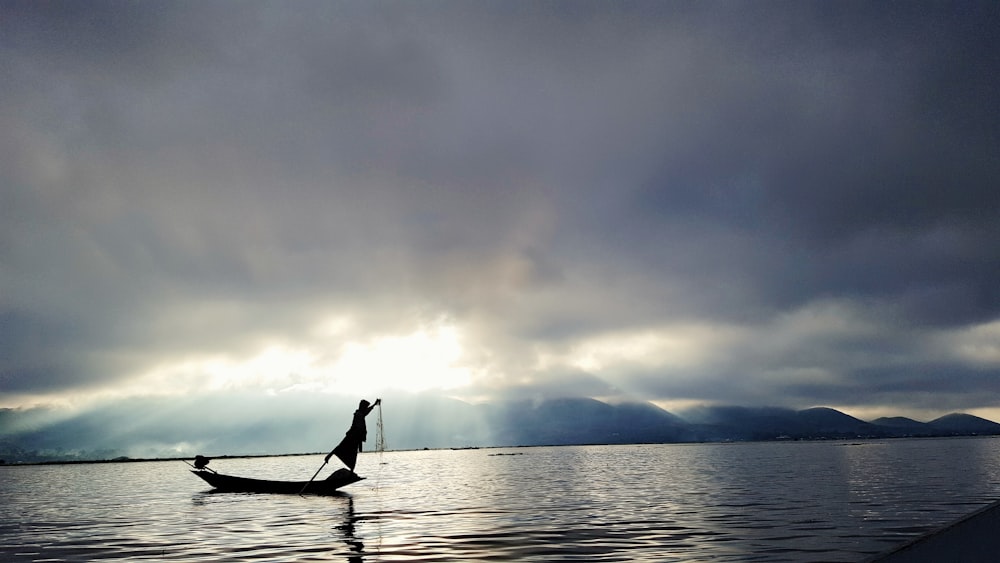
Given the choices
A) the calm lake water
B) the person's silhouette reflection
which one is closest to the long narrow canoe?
the calm lake water

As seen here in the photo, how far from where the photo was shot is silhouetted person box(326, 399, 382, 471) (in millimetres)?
52562

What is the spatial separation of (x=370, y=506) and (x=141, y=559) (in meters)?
22.6

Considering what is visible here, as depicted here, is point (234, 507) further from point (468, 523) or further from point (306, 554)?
point (306, 554)

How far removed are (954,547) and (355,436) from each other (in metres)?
47.5

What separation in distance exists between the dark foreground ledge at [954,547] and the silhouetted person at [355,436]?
43840mm

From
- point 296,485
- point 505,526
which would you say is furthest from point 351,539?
point 296,485

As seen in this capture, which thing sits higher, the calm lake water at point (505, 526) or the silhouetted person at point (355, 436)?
the silhouetted person at point (355, 436)

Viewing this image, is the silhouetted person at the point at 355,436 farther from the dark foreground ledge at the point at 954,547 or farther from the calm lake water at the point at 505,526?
the dark foreground ledge at the point at 954,547

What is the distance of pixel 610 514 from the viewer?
40.7m

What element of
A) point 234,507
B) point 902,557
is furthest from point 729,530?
point 234,507

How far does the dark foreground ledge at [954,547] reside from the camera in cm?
Result: 1075

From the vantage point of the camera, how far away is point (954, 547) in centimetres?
1148

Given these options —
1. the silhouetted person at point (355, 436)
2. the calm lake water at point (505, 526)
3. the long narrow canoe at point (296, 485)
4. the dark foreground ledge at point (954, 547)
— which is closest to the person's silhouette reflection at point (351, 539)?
the calm lake water at point (505, 526)

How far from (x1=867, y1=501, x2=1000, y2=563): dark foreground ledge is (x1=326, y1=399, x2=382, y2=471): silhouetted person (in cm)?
4384
